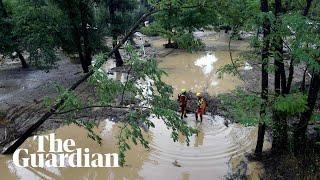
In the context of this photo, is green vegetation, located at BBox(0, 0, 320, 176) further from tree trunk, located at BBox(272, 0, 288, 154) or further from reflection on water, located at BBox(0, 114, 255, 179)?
reflection on water, located at BBox(0, 114, 255, 179)

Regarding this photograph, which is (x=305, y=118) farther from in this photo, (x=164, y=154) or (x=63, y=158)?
(x=63, y=158)

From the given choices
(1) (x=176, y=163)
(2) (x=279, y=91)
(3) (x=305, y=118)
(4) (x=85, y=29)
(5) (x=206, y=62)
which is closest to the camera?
(2) (x=279, y=91)

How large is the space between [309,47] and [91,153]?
7916 mm

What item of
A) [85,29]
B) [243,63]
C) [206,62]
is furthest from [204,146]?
[206,62]

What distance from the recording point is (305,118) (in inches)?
462

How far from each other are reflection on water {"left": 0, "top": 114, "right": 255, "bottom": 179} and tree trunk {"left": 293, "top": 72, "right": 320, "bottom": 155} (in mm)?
1899

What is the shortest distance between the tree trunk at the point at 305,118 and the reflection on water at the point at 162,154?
190cm

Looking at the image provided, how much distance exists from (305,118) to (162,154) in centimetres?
478

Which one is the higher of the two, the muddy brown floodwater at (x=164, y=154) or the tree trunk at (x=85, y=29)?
the tree trunk at (x=85, y=29)

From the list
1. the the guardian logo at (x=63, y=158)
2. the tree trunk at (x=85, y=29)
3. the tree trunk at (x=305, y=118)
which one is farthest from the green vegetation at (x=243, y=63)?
the tree trunk at (x=85, y=29)

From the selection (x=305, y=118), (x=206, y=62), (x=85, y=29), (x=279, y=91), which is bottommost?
(x=206, y=62)

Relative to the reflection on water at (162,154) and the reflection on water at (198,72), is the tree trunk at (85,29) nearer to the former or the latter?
the reflection on water at (198,72)

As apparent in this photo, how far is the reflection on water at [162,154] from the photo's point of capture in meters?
12.2

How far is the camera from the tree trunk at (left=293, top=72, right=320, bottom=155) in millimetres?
11109
